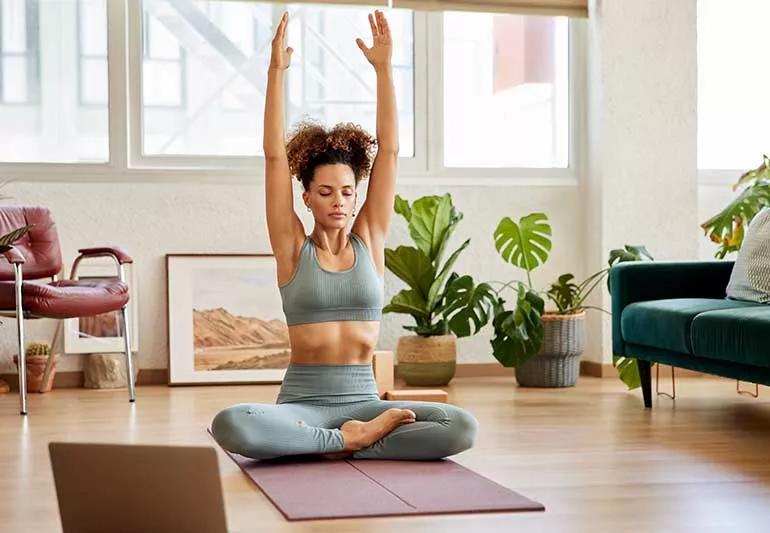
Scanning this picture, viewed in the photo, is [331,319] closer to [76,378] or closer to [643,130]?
[76,378]

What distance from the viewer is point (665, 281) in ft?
16.0

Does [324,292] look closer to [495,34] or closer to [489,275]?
[489,275]

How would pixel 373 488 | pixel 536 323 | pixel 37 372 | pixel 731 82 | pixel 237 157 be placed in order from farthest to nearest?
1. pixel 731 82
2. pixel 237 157
3. pixel 536 323
4. pixel 37 372
5. pixel 373 488

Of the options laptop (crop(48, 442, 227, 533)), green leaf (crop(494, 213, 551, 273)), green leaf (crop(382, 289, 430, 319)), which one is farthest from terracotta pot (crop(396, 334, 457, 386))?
laptop (crop(48, 442, 227, 533))

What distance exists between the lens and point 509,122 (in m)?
6.35

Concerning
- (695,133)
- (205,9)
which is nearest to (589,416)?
(695,133)

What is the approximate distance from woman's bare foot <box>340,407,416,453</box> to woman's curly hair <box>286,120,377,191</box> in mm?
679

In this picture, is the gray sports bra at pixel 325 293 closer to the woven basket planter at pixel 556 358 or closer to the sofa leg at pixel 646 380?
the sofa leg at pixel 646 380

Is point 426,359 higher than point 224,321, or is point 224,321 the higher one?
point 224,321

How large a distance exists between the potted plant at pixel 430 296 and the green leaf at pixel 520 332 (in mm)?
121

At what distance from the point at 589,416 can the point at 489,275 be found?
1.73 meters

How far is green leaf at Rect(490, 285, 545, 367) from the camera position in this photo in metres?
5.52

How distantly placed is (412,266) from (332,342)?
2395 mm

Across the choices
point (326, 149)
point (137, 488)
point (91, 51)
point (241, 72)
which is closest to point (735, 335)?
point (326, 149)
